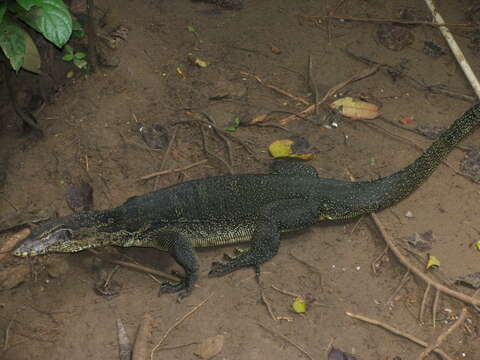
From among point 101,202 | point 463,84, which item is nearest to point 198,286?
point 101,202

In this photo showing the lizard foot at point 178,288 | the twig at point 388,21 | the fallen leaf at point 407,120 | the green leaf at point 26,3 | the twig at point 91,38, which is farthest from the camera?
the twig at point 388,21

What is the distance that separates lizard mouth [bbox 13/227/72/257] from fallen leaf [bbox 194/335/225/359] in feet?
5.07

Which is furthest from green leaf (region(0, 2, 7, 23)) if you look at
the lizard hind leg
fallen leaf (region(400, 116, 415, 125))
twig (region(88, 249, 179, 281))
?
fallen leaf (region(400, 116, 415, 125))

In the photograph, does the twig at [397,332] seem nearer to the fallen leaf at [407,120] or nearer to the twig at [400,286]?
the twig at [400,286]

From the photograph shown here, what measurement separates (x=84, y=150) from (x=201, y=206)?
67.2 inches

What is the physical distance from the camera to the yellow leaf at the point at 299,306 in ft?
15.6

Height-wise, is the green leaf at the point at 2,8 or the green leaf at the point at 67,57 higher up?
the green leaf at the point at 2,8

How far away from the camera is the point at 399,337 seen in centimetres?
459

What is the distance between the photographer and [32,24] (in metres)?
4.71

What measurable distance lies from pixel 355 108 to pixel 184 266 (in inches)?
116

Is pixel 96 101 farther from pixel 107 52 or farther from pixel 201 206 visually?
pixel 201 206

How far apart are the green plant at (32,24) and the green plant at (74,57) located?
1556 millimetres

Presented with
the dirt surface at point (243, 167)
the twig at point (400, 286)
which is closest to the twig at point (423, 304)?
the dirt surface at point (243, 167)

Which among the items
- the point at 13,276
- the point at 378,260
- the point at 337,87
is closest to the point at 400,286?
the point at 378,260
